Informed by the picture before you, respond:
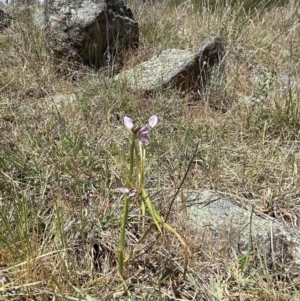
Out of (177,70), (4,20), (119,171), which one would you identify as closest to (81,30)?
(177,70)

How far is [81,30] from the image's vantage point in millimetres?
2725

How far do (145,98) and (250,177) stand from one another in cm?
90

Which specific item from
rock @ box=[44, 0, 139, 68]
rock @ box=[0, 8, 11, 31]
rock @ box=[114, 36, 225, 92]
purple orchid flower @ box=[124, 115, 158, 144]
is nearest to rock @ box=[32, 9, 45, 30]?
rock @ box=[0, 8, 11, 31]

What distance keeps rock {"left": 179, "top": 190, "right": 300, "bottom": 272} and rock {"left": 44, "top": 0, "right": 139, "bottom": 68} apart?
1.64 meters

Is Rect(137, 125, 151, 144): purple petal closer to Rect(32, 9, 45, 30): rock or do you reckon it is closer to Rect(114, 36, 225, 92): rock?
Rect(114, 36, 225, 92): rock

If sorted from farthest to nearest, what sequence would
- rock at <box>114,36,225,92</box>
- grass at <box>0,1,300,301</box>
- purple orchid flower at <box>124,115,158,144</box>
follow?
rock at <box>114,36,225,92</box>, grass at <box>0,1,300,301</box>, purple orchid flower at <box>124,115,158,144</box>

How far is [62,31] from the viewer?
2.75 m

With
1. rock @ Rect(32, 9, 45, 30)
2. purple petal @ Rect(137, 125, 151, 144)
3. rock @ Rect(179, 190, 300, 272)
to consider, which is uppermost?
purple petal @ Rect(137, 125, 151, 144)

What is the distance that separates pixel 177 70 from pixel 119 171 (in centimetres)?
106

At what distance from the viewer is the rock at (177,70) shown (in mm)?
2357

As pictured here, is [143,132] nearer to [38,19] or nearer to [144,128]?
[144,128]

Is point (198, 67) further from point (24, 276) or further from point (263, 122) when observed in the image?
point (24, 276)

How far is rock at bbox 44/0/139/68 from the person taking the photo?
2.73m

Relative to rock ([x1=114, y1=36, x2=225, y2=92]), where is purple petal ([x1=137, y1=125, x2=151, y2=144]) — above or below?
above
